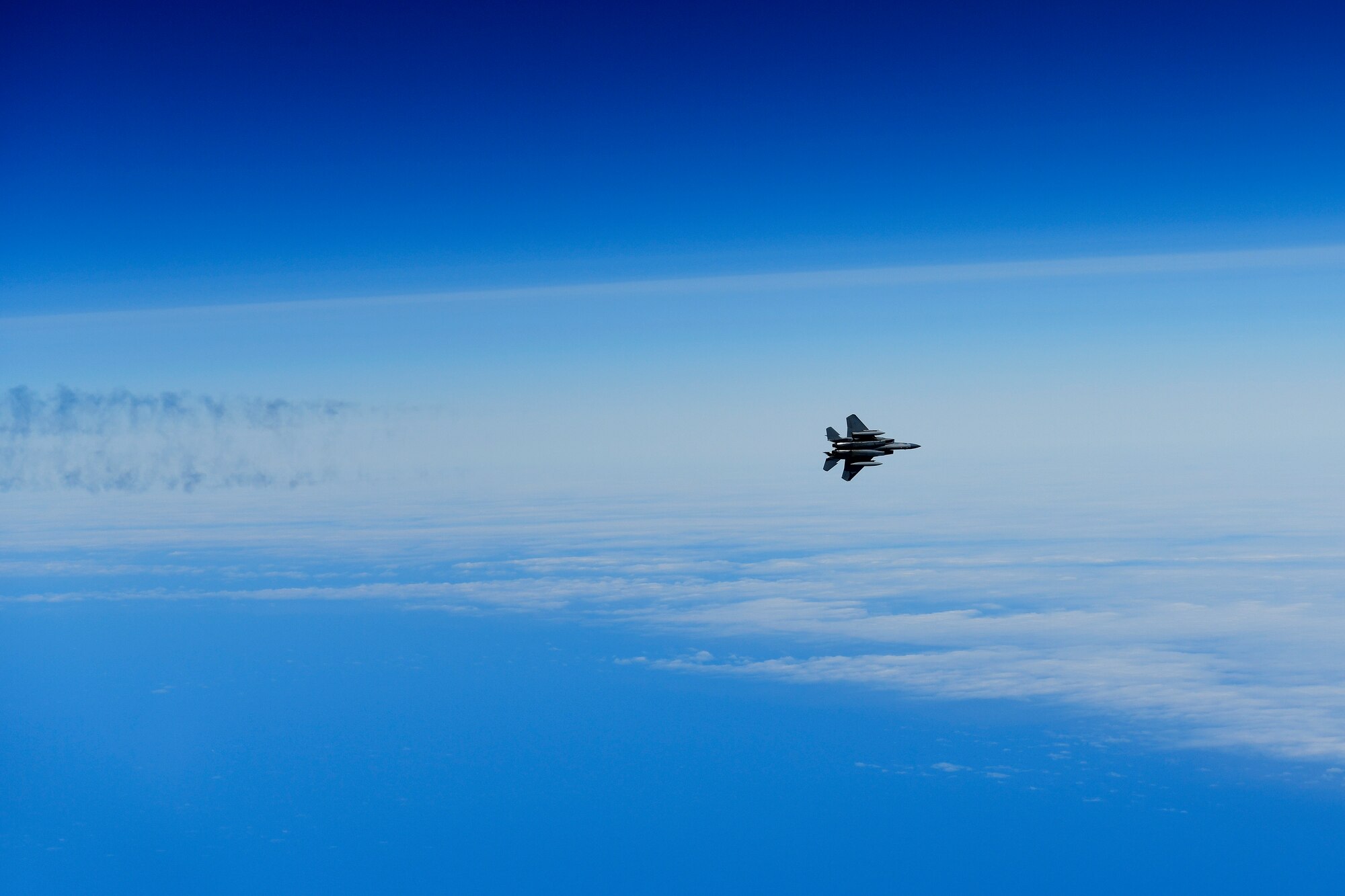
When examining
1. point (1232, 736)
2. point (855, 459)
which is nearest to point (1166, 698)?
point (1232, 736)

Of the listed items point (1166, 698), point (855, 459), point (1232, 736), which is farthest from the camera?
point (1166, 698)

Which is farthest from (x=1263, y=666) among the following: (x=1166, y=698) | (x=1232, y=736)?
(x=1232, y=736)

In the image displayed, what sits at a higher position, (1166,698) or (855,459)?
(855,459)

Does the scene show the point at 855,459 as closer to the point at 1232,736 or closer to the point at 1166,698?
the point at 1232,736

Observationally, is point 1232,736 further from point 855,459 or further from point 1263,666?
point 855,459

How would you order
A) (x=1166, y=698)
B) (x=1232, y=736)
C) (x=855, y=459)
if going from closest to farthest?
1. (x=855, y=459)
2. (x=1232, y=736)
3. (x=1166, y=698)

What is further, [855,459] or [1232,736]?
[1232,736]
